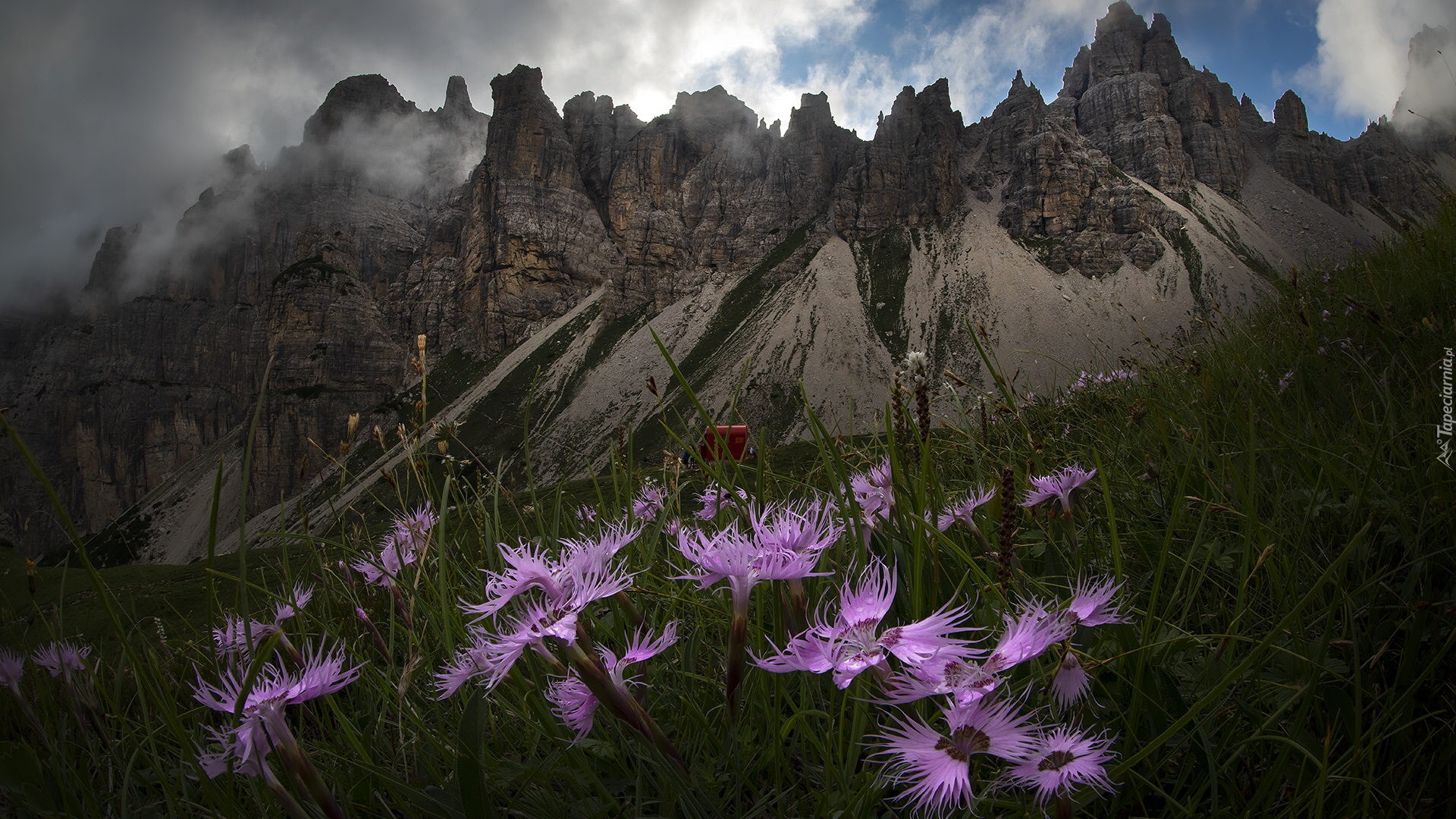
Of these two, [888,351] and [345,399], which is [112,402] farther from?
[888,351]

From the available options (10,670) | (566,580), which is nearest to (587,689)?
(566,580)

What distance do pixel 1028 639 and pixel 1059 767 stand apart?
0.10 metres

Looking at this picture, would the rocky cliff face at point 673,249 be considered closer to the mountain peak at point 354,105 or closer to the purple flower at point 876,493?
the mountain peak at point 354,105

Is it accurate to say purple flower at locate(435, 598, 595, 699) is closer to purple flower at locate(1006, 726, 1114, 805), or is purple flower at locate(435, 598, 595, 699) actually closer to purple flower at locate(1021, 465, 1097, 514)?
purple flower at locate(1006, 726, 1114, 805)

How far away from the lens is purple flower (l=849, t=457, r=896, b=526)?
1.29 m

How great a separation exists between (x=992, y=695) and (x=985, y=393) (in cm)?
177

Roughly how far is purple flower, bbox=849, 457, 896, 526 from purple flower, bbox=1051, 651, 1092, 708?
0.64 meters

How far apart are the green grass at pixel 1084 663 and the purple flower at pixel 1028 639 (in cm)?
7

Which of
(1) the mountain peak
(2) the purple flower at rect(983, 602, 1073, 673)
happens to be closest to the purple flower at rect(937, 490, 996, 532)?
(2) the purple flower at rect(983, 602, 1073, 673)

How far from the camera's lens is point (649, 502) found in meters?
2.15

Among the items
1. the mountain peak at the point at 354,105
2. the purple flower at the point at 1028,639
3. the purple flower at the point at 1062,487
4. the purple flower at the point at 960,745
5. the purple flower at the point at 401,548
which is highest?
the mountain peak at the point at 354,105

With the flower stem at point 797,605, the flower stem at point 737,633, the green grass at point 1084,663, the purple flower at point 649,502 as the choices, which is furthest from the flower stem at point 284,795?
the purple flower at point 649,502

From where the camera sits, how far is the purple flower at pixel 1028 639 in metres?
0.42

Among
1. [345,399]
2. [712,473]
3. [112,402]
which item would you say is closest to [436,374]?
[345,399]
